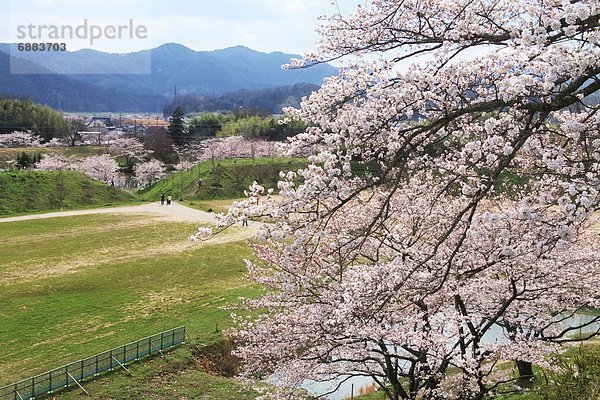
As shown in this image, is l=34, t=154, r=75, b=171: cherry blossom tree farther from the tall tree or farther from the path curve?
the tall tree

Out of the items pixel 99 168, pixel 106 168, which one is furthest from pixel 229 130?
pixel 99 168

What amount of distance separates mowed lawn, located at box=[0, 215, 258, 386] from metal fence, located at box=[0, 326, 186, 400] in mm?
1337

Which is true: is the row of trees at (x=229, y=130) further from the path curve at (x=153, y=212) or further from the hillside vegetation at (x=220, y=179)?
the path curve at (x=153, y=212)

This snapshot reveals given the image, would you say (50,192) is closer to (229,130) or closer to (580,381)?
(229,130)

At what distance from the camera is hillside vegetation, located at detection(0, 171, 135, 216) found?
4959cm

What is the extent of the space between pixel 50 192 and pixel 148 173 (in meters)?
23.9

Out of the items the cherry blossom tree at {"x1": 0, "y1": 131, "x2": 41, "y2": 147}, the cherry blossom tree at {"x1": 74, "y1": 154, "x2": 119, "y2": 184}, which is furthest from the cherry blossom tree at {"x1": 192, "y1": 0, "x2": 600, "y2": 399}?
the cherry blossom tree at {"x1": 0, "y1": 131, "x2": 41, "y2": 147}

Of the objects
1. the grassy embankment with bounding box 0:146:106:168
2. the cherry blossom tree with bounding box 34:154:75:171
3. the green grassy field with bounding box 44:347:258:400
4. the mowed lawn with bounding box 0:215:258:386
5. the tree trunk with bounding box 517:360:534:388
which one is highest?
the grassy embankment with bounding box 0:146:106:168

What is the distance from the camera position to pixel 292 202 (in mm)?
4934

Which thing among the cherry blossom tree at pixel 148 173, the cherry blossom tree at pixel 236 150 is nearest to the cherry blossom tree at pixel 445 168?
the cherry blossom tree at pixel 236 150

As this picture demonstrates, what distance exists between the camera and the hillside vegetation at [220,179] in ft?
201

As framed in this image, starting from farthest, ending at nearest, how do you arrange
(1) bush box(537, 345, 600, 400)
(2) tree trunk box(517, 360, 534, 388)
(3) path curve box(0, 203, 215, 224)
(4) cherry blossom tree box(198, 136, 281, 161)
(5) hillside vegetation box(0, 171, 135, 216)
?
1. (4) cherry blossom tree box(198, 136, 281, 161)
2. (5) hillside vegetation box(0, 171, 135, 216)
3. (3) path curve box(0, 203, 215, 224)
4. (2) tree trunk box(517, 360, 534, 388)
5. (1) bush box(537, 345, 600, 400)

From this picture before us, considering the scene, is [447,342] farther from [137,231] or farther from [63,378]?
[137,231]

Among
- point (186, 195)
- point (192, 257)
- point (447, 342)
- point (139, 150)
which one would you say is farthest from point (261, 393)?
point (139, 150)
